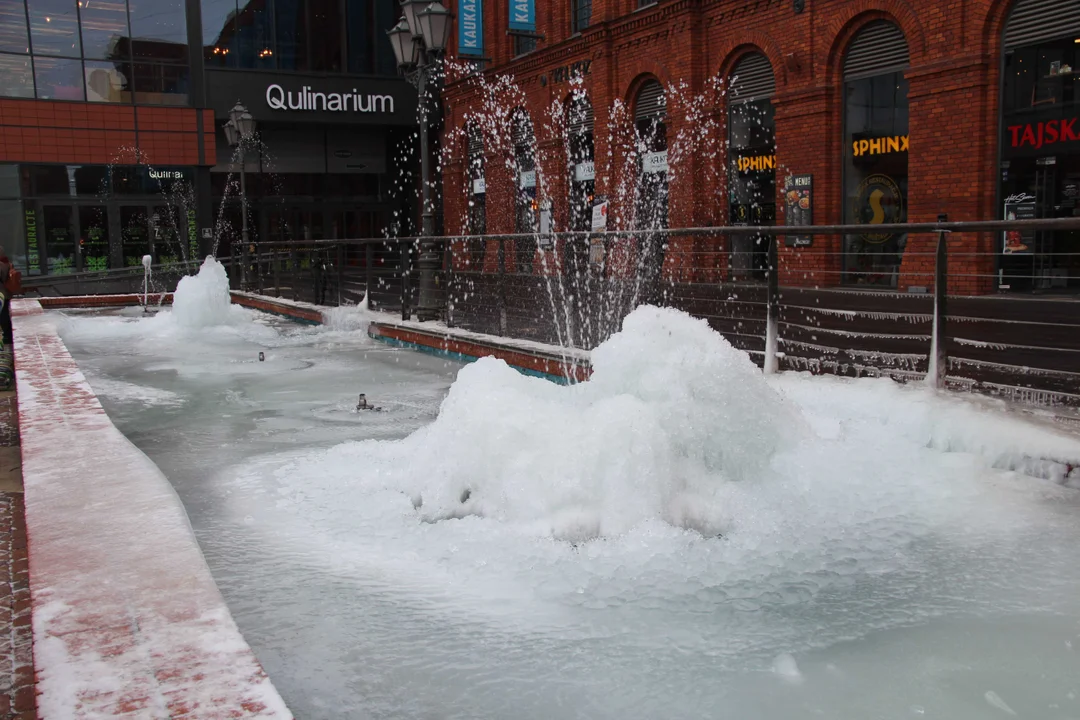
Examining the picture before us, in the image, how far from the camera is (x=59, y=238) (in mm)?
28062

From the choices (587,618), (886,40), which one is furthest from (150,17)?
(587,618)

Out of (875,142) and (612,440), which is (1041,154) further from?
(612,440)

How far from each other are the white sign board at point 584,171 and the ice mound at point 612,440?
62.1 ft

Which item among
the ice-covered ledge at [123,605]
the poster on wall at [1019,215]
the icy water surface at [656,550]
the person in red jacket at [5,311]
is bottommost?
the icy water surface at [656,550]

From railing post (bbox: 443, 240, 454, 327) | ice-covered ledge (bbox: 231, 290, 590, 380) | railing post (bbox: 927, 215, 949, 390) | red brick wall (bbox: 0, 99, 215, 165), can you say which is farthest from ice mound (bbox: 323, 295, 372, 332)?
red brick wall (bbox: 0, 99, 215, 165)

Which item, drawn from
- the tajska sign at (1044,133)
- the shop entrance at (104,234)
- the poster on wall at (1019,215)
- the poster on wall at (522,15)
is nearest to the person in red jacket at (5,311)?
the poster on wall at (1019,215)

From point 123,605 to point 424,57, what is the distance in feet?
35.6

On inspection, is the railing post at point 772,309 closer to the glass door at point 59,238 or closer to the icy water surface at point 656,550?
the icy water surface at point 656,550

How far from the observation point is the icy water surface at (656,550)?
2773 mm

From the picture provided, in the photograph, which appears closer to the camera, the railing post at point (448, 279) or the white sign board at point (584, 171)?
the railing post at point (448, 279)

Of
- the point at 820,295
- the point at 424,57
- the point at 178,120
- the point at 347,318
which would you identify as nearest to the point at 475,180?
the point at 178,120

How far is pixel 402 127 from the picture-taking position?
3412 cm

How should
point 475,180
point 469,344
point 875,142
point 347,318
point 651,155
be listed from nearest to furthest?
point 469,344 → point 347,318 → point 875,142 → point 651,155 → point 475,180

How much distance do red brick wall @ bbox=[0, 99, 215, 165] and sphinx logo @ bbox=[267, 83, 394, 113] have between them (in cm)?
216
